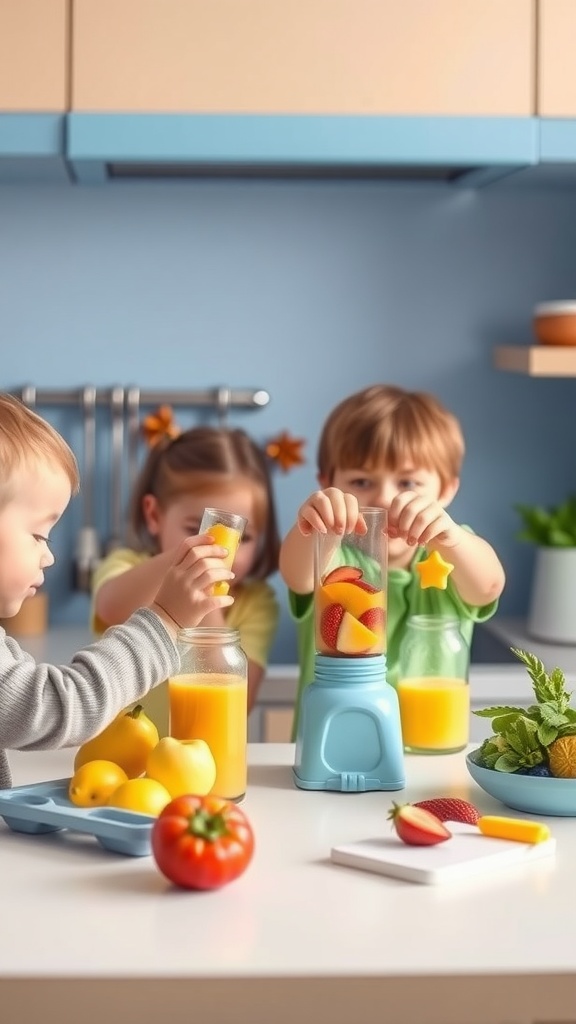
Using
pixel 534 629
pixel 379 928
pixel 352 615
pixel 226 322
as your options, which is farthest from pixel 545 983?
pixel 226 322

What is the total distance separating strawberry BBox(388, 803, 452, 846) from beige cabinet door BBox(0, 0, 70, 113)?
4.87 feet

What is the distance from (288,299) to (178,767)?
1.60 metres

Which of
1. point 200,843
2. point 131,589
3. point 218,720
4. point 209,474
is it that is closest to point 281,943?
point 200,843

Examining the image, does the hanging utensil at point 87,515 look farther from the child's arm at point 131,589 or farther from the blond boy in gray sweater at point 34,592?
the blond boy in gray sweater at point 34,592

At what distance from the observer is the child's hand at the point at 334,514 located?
139 centimetres

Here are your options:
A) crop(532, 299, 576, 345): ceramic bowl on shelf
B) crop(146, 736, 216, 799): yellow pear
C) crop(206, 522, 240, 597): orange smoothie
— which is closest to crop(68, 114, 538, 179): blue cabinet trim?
crop(532, 299, 576, 345): ceramic bowl on shelf

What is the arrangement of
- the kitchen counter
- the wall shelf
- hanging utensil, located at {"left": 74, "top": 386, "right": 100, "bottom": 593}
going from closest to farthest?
the kitchen counter < the wall shelf < hanging utensil, located at {"left": 74, "top": 386, "right": 100, "bottom": 593}

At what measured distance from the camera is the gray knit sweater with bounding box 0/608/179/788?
1195mm

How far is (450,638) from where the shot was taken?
1.53 metres

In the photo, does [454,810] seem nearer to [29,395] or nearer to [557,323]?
[557,323]

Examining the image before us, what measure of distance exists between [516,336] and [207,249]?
2.01 feet

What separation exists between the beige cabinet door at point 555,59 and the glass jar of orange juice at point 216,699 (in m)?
1.34

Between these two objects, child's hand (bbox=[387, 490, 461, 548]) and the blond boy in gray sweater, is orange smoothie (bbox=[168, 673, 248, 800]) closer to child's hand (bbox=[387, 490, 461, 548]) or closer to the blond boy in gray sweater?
the blond boy in gray sweater

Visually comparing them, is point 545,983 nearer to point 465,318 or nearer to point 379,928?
point 379,928
